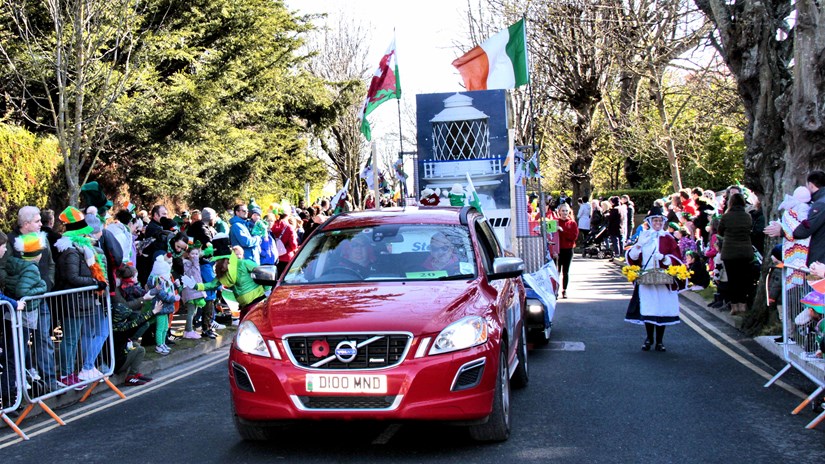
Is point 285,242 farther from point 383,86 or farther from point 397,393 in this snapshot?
point 397,393

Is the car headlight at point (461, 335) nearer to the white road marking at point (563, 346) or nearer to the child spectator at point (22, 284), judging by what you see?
the child spectator at point (22, 284)

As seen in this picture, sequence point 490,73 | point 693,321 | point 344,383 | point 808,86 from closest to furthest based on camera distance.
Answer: point 344,383 < point 808,86 < point 693,321 < point 490,73

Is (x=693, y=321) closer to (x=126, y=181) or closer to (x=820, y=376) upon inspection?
(x=820, y=376)

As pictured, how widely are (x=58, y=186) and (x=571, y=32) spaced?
20168 millimetres

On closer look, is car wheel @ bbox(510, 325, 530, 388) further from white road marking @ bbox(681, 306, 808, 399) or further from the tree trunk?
the tree trunk

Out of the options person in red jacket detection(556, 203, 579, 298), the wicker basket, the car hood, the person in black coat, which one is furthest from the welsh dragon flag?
the person in black coat

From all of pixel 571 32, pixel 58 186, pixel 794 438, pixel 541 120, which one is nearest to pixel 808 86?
pixel 794 438

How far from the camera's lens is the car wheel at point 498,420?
6137mm

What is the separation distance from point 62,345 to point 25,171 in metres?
10.1

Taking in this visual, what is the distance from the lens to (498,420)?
618cm

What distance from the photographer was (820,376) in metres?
7.55

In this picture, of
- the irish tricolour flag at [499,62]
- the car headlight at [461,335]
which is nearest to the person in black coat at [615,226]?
the irish tricolour flag at [499,62]

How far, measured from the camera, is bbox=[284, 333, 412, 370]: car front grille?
226 inches

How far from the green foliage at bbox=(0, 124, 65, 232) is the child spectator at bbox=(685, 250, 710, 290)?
1344 cm
